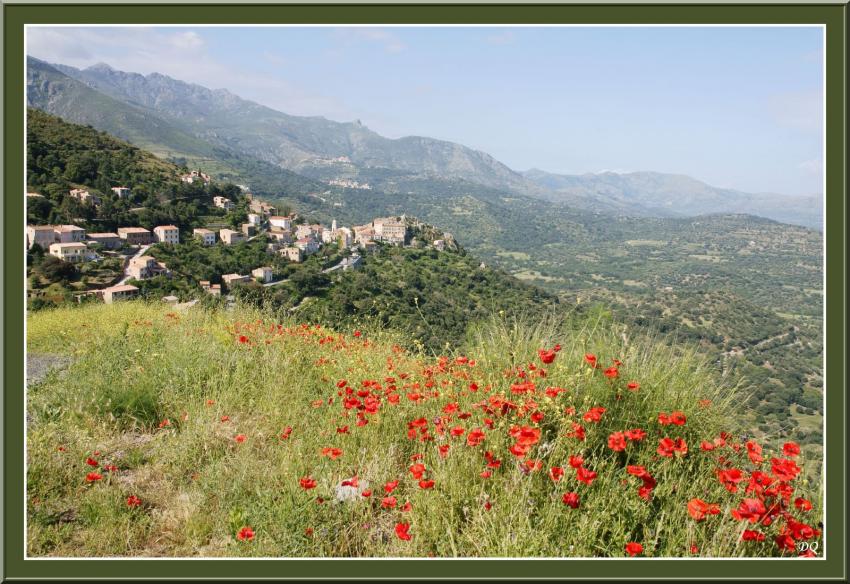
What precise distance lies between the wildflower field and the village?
145 cm

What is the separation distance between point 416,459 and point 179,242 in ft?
51.7

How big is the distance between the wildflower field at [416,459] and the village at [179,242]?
1450 millimetres

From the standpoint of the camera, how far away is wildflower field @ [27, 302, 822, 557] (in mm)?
2141

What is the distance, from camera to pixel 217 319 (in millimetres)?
6344

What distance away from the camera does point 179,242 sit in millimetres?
16078

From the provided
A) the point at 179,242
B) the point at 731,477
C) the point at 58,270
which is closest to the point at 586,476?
the point at 731,477

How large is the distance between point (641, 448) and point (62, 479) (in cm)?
334

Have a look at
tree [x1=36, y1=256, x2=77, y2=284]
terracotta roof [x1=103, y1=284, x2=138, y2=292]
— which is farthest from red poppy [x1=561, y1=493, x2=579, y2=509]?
terracotta roof [x1=103, y1=284, x2=138, y2=292]

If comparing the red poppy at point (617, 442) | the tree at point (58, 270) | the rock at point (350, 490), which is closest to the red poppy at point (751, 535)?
the red poppy at point (617, 442)

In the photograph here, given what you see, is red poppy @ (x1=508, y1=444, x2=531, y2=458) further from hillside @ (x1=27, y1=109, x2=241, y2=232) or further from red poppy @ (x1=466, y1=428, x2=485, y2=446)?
hillside @ (x1=27, y1=109, x2=241, y2=232)

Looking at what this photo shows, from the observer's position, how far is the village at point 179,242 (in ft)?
29.0

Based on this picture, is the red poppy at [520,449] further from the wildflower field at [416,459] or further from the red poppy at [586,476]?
the red poppy at [586,476]

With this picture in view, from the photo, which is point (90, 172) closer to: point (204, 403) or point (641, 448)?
point (204, 403)
